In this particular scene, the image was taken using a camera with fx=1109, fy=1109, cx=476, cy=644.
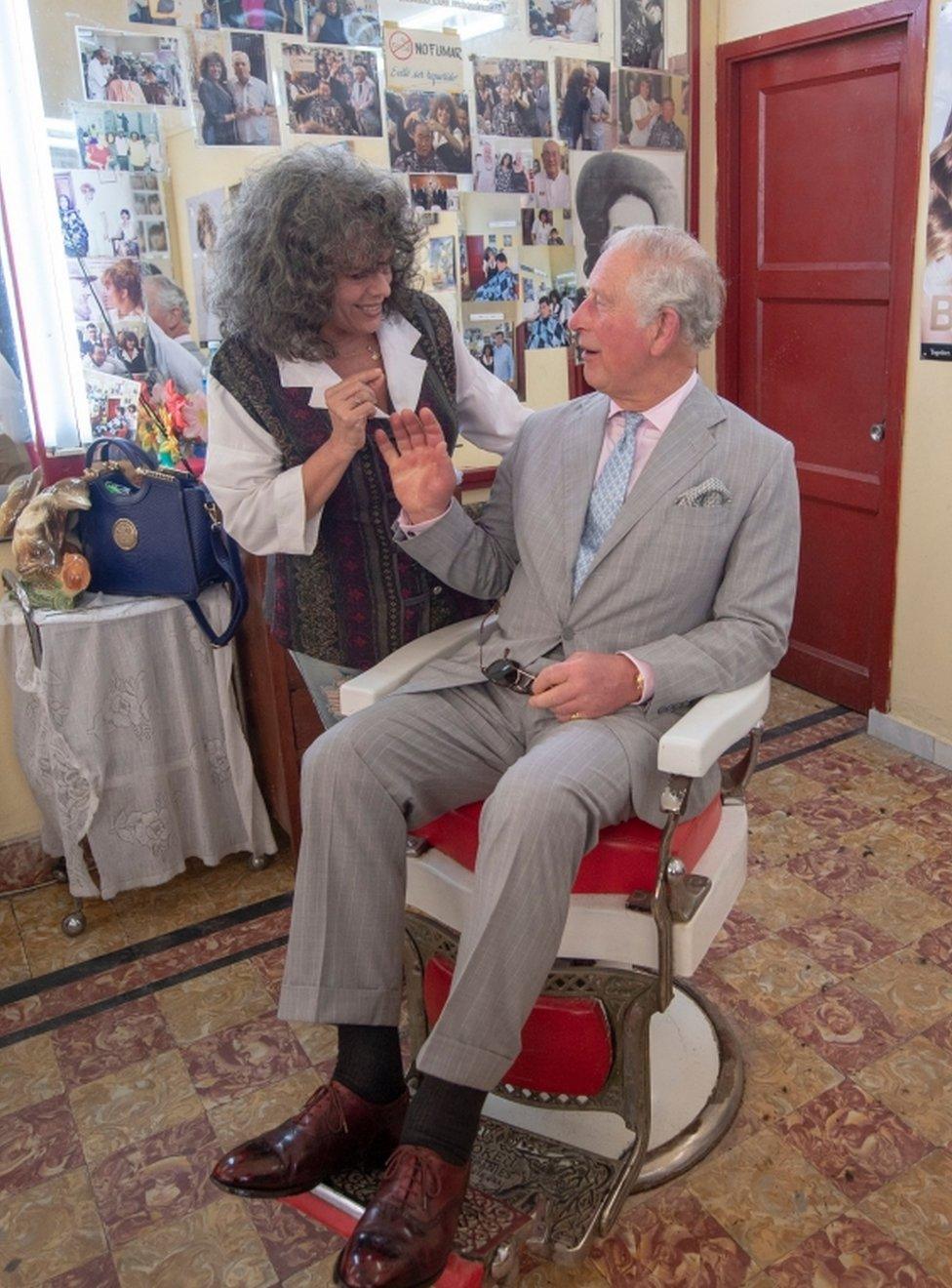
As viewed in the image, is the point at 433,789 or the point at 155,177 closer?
the point at 433,789

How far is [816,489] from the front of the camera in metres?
3.57

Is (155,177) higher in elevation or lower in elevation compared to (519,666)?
higher

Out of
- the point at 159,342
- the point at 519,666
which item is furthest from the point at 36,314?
the point at 519,666

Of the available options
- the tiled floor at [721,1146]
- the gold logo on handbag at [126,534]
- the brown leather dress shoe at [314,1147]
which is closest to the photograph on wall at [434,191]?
the gold logo on handbag at [126,534]

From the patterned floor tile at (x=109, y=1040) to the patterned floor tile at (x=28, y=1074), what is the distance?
0.07 feet

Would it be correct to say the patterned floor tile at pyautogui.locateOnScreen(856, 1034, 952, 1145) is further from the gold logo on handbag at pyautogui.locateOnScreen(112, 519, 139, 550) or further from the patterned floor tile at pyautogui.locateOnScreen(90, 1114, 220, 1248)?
the gold logo on handbag at pyautogui.locateOnScreen(112, 519, 139, 550)

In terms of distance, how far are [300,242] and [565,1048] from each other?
1.35 m

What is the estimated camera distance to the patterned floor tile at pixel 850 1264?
1599 millimetres

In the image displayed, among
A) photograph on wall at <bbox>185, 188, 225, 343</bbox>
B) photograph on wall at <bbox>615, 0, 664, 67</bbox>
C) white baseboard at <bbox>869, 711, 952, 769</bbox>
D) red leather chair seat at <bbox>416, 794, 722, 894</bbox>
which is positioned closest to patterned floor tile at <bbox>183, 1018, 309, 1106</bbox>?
red leather chair seat at <bbox>416, 794, 722, 894</bbox>

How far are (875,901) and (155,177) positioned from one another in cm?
237

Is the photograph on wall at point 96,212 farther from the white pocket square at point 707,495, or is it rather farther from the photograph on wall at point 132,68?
the white pocket square at point 707,495

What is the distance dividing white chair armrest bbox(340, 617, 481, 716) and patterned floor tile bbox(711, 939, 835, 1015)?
0.92m

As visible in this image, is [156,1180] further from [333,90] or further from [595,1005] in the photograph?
[333,90]

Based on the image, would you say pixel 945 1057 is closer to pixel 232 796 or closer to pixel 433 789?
pixel 433 789
